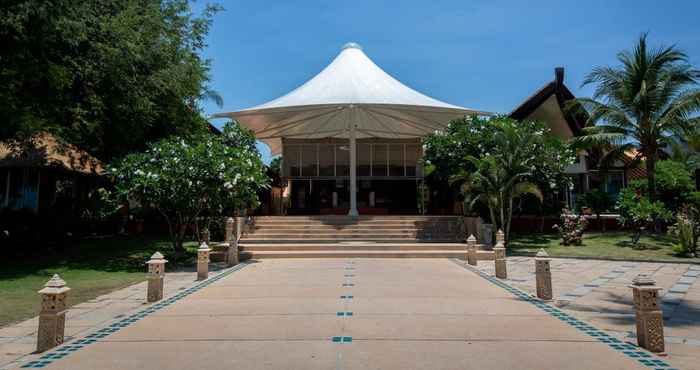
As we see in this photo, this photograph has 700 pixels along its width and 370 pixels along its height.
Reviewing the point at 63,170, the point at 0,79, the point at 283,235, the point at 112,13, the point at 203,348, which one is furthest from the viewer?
the point at 63,170

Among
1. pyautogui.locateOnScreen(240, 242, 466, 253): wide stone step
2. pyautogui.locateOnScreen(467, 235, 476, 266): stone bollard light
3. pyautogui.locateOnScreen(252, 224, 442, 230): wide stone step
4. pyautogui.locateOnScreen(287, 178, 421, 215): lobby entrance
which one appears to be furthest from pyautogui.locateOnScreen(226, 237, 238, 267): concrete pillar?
pyautogui.locateOnScreen(287, 178, 421, 215): lobby entrance

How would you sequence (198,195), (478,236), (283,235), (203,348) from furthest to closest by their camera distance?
(283,235) → (478,236) → (198,195) → (203,348)

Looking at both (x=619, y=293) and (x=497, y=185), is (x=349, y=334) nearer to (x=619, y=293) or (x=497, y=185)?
(x=619, y=293)

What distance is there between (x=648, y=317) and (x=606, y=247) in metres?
11.4

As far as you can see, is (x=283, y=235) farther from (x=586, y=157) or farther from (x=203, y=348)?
(x=586, y=157)

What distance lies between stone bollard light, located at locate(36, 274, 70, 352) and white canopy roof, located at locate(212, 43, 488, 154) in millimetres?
13901

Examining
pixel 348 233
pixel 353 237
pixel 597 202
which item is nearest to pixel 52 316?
pixel 353 237

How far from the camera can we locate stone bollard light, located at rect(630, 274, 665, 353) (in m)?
4.70

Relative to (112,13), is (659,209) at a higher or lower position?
lower

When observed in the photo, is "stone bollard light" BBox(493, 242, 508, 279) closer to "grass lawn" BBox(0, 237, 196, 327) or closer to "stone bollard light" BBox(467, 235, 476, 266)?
"stone bollard light" BBox(467, 235, 476, 266)

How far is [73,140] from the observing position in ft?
39.8

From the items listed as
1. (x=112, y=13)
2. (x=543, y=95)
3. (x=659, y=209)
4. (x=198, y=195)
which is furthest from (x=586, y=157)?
(x=112, y=13)

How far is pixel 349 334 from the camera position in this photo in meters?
5.27

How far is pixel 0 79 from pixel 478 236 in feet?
43.2
